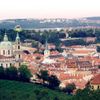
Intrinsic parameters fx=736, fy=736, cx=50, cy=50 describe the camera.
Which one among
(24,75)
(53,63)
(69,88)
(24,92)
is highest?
(24,92)

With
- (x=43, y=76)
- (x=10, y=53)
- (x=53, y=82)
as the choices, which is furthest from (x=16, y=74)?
(x=10, y=53)

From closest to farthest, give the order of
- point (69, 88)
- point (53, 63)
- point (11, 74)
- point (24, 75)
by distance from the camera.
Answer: point (69, 88)
point (11, 74)
point (24, 75)
point (53, 63)

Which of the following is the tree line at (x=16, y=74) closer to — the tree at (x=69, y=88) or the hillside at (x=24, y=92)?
the hillside at (x=24, y=92)

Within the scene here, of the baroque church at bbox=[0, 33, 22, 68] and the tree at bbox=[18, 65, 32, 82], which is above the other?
the tree at bbox=[18, 65, 32, 82]

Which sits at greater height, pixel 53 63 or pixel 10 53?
pixel 10 53

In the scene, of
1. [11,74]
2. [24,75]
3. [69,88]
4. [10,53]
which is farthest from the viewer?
[10,53]

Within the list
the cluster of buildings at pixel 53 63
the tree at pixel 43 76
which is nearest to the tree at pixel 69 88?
the tree at pixel 43 76

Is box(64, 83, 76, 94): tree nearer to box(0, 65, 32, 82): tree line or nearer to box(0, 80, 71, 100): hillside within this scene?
box(0, 80, 71, 100): hillside

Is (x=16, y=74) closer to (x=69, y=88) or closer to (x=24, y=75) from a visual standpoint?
(x=24, y=75)

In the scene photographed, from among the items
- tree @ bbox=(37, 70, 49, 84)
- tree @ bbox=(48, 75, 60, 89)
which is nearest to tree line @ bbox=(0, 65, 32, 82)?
tree @ bbox=(37, 70, 49, 84)
